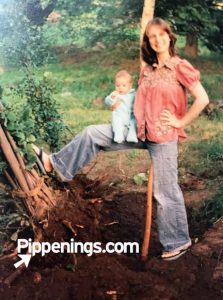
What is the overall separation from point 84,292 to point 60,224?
16.8 inches

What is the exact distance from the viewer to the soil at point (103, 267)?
2615 mm

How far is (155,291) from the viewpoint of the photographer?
8.54ft

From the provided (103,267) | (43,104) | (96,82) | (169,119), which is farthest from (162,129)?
(96,82)

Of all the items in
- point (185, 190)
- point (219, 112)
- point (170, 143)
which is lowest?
point (185, 190)

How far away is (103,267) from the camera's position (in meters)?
2.75

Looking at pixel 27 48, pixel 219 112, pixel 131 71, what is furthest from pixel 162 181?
pixel 219 112

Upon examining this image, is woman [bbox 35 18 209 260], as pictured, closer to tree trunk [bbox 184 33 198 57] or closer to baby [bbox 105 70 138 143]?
baby [bbox 105 70 138 143]

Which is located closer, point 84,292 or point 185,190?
point 84,292

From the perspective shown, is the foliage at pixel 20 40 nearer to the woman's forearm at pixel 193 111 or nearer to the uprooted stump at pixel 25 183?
the uprooted stump at pixel 25 183

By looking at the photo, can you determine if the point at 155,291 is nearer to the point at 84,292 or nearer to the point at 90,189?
the point at 84,292

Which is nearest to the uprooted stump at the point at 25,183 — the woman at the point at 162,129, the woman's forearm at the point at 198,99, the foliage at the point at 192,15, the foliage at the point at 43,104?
the woman at the point at 162,129

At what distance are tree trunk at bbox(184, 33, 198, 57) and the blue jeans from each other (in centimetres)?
93

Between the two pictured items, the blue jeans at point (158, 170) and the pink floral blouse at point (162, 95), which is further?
the blue jeans at point (158, 170)

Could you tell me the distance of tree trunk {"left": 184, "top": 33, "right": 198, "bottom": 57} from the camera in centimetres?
347
